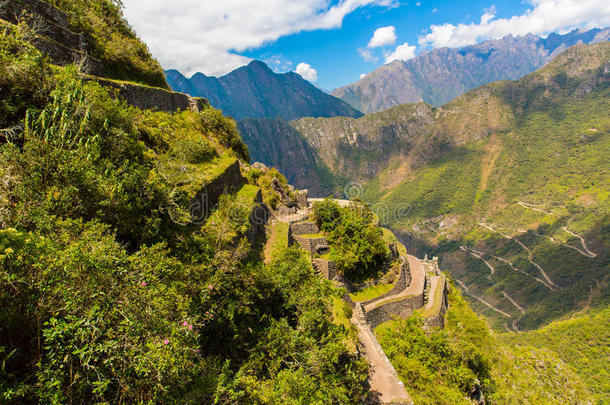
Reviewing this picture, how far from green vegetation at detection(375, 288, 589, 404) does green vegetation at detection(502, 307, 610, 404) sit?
2642 cm

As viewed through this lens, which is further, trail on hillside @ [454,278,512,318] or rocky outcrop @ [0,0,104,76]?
trail on hillside @ [454,278,512,318]

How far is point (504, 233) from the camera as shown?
14150 cm

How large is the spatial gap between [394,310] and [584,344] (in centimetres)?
5926

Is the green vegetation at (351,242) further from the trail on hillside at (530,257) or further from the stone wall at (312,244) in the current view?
the trail on hillside at (530,257)

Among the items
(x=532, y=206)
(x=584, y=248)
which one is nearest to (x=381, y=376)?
(x=584, y=248)

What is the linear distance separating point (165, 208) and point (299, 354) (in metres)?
6.80

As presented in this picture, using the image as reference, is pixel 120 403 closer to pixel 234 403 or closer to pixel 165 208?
pixel 234 403

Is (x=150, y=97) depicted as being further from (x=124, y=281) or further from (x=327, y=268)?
(x=327, y=268)

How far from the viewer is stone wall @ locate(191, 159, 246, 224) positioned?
11848 millimetres

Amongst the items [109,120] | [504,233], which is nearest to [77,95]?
[109,120]

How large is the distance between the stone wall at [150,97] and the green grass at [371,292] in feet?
60.8

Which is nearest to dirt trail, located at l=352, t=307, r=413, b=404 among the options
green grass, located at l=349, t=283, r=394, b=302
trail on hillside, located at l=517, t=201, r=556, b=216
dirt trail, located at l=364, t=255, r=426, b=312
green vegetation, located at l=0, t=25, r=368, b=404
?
green vegetation, located at l=0, t=25, r=368, b=404

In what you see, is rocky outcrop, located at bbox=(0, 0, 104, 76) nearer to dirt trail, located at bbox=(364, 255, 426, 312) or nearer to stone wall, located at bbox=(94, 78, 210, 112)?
stone wall, located at bbox=(94, 78, 210, 112)

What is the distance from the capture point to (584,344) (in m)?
52.8
